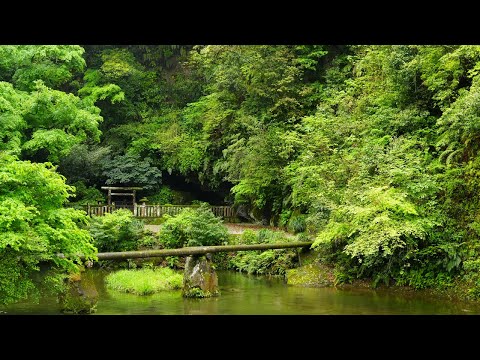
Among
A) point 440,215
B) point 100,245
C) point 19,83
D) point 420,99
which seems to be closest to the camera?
point 440,215

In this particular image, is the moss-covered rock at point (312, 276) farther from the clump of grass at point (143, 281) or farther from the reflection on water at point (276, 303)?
the clump of grass at point (143, 281)

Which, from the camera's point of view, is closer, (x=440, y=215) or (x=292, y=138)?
(x=440, y=215)

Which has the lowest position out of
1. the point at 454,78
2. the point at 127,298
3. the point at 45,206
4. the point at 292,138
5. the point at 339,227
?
the point at 127,298

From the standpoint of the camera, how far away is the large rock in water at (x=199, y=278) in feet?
40.4

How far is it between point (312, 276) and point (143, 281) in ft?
14.5

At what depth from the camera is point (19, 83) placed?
22.2m

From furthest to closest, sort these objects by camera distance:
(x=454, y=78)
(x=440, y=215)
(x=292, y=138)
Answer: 1. (x=292, y=138)
2. (x=454, y=78)
3. (x=440, y=215)

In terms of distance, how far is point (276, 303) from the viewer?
11578mm

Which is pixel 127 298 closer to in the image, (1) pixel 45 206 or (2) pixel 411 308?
(1) pixel 45 206

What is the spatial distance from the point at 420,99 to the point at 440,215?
15.1 feet

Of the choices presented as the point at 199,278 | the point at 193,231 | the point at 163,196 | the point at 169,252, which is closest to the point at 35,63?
the point at 163,196

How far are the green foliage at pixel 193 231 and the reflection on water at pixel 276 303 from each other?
3315 millimetres

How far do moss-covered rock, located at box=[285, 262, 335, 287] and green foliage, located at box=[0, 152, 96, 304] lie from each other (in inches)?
282
